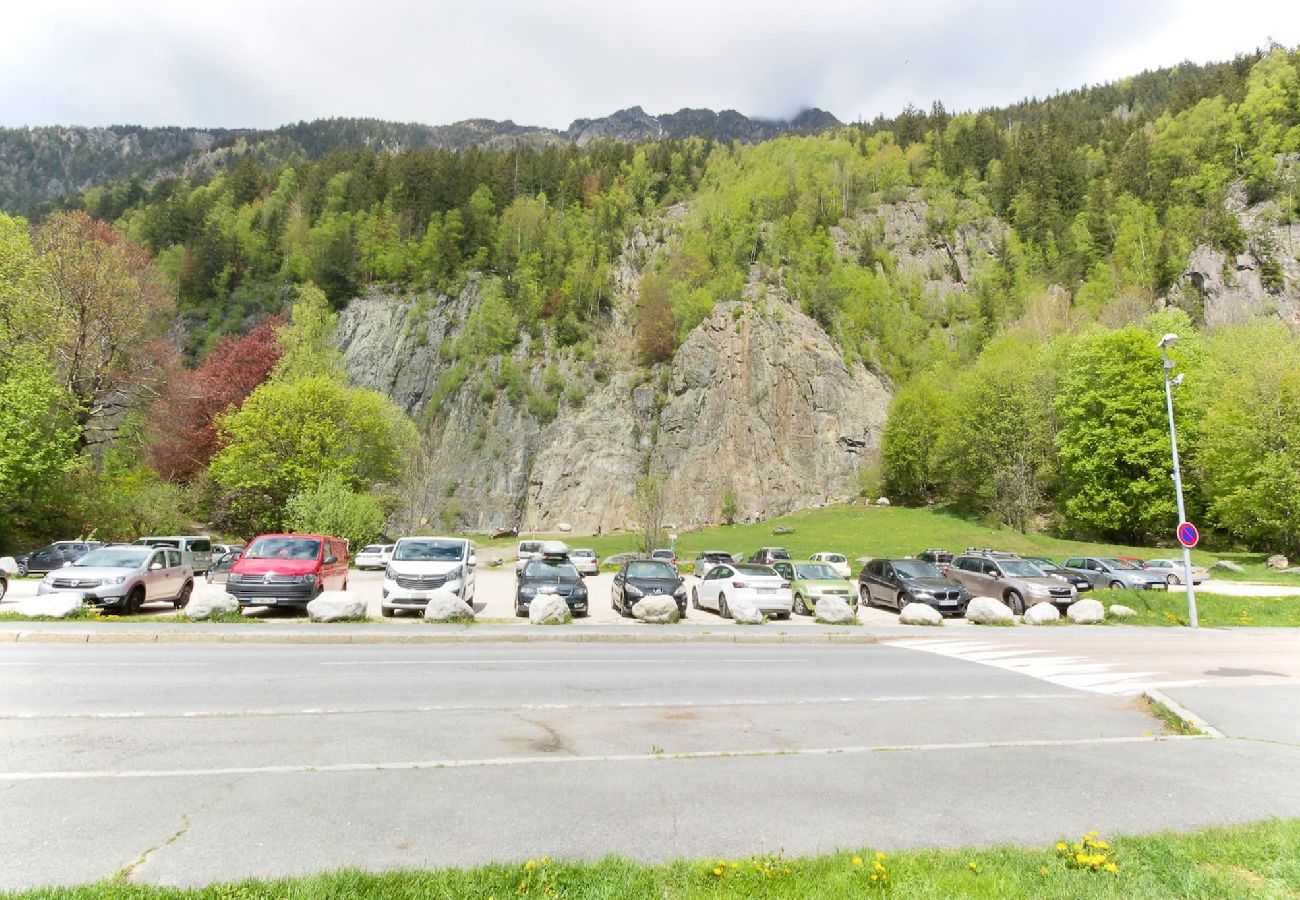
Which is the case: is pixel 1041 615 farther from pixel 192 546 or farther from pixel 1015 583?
pixel 192 546

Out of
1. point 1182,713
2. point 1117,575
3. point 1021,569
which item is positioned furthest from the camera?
point 1117,575

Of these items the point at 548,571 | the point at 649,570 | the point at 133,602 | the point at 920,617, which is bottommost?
the point at 920,617

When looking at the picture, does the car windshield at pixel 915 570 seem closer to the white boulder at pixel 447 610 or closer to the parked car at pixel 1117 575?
the parked car at pixel 1117 575

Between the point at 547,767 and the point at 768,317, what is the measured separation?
82625 millimetres

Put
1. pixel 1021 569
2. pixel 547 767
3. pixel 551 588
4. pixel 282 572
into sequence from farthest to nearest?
pixel 1021 569 < pixel 551 588 < pixel 282 572 < pixel 547 767

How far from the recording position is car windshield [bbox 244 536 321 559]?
19625 mm

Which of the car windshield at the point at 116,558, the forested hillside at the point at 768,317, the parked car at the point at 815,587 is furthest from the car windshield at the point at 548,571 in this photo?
the forested hillside at the point at 768,317

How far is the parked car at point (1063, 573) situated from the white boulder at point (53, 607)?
27346 millimetres

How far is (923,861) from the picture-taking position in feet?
14.5

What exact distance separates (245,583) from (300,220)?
100520 mm

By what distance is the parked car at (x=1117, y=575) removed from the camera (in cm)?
2967

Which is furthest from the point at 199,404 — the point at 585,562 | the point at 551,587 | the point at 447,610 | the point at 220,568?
the point at 447,610

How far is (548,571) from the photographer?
21188 millimetres

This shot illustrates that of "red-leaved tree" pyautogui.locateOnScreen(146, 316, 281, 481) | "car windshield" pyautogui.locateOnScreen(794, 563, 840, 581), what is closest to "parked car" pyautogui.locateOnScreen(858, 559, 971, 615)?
"car windshield" pyautogui.locateOnScreen(794, 563, 840, 581)
